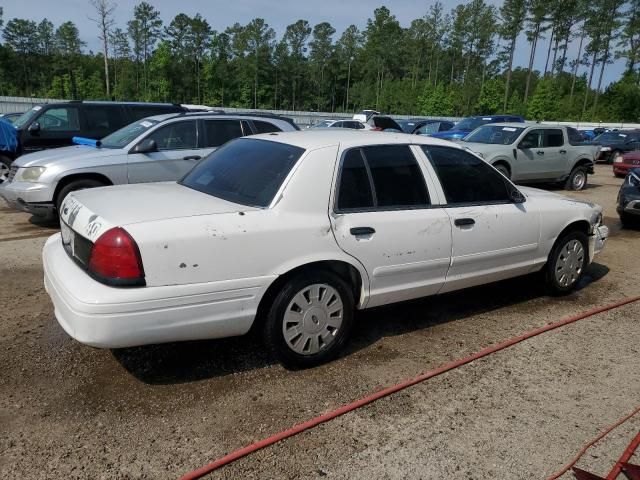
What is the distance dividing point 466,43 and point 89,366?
3181 inches

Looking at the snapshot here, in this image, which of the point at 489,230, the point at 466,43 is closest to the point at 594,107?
the point at 466,43

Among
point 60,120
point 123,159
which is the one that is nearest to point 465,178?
point 123,159

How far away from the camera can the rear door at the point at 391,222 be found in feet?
11.7

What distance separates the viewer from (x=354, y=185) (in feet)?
11.9

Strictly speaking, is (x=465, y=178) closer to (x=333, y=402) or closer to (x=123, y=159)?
(x=333, y=402)

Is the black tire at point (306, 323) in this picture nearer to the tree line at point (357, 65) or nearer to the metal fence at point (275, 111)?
the metal fence at point (275, 111)

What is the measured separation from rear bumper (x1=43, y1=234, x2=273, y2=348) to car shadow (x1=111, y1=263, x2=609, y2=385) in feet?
1.60

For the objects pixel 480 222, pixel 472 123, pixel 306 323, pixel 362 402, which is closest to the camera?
pixel 362 402

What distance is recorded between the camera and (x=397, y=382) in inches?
136

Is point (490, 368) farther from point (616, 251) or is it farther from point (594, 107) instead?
point (594, 107)

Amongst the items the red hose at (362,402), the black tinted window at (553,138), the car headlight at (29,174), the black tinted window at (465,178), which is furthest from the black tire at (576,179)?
the car headlight at (29,174)

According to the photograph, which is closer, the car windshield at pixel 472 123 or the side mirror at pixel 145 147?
the side mirror at pixel 145 147

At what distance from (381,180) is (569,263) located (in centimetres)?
250

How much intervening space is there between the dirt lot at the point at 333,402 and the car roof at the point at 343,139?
1.51m
